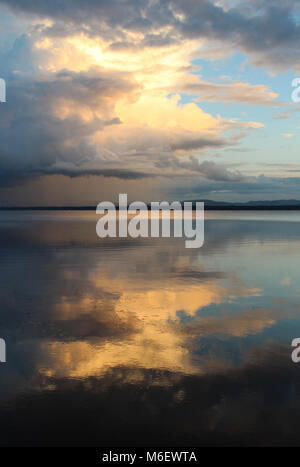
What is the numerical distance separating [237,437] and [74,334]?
573cm

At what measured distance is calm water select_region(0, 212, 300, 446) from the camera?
6473 millimetres

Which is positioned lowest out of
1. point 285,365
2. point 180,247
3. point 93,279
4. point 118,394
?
point 118,394

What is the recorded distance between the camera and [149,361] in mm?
8953

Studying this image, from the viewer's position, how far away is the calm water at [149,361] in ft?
21.2

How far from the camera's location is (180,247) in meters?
32.9

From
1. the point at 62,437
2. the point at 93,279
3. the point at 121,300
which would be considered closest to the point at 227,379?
the point at 62,437

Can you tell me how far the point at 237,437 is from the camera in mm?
6254
